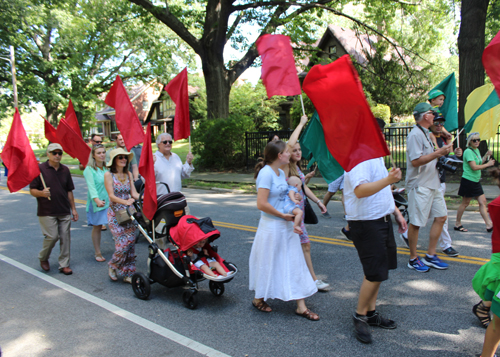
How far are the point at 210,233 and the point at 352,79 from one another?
7.30 feet

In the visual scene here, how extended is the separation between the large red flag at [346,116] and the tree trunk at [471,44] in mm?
10933

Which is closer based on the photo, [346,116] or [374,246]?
[346,116]

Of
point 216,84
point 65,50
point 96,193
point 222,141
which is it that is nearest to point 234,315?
point 96,193

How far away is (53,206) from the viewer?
572 centimetres

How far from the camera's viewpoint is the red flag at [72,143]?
21.7ft

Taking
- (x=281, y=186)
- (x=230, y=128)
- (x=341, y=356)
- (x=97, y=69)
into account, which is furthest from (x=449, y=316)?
(x=97, y=69)

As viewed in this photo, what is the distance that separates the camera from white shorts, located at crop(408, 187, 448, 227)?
16.5ft

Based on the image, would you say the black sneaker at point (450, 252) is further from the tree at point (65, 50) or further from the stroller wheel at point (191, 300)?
the tree at point (65, 50)

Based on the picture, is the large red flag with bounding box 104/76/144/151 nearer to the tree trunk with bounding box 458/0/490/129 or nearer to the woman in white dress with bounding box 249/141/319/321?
the woman in white dress with bounding box 249/141/319/321

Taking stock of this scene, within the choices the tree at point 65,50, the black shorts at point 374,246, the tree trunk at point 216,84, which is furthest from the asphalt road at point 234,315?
Answer: the tree at point 65,50

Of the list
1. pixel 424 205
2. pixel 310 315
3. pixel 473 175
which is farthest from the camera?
pixel 473 175

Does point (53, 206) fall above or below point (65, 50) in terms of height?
below

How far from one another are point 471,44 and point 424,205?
9.86 metres

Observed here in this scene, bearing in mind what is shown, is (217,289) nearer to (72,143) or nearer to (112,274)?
(112,274)
